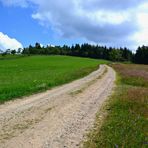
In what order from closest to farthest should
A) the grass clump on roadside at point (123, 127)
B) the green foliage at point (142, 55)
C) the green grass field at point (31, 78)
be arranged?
1. the grass clump on roadside at point (123, 127)
2. the green grass field at point (31, 78)
3. the green foliage at point (142, 55)

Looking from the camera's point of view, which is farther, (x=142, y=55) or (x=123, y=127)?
(x=142, y=55)

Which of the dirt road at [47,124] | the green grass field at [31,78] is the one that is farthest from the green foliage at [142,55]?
the dirt road at [47,124]

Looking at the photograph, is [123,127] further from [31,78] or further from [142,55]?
[142,55]

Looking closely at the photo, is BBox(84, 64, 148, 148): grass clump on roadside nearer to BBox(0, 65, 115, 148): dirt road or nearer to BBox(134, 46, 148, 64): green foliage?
BBox(0, 65, 115, 148): dirt road

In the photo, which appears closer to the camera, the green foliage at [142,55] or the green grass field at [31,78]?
the green grass field at [31,78]

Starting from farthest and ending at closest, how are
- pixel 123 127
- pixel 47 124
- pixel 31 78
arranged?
pixel 31 78
pixel 47 124
pixel 123 127

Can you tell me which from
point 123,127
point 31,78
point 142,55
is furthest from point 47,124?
point 142,55

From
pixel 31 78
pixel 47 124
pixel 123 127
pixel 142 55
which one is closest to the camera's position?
pixel 123 127

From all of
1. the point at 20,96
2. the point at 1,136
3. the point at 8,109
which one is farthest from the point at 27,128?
the point at 20,96

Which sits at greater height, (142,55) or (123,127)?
(123,127)

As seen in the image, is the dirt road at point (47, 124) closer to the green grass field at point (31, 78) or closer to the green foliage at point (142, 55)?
the green grass field at point (31, 78)

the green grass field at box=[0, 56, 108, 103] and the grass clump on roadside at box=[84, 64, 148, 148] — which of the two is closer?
the grass clump on roadside at box=[84, 64, 148, 148]

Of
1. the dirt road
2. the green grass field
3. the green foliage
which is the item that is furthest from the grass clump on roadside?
the green foliage

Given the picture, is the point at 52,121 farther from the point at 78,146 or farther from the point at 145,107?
the point at 145,107
